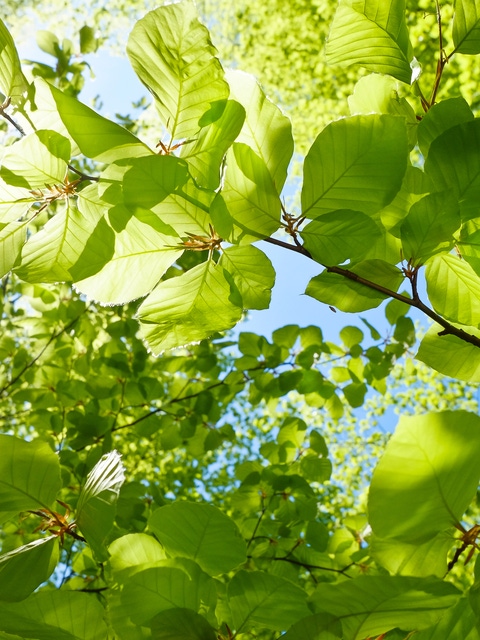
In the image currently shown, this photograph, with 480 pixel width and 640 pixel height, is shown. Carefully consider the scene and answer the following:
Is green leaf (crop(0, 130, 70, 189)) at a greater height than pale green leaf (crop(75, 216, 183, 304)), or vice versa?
green leaf (crop(0, 130, 70, 189))

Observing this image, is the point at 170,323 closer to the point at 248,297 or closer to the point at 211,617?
the point at 248,297

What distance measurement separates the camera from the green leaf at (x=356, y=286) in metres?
0.51

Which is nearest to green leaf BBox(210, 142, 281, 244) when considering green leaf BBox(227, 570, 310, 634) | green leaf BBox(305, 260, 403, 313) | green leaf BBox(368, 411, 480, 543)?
green leaf BBox(305, 260, 403, 313)

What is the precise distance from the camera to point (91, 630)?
441 mm

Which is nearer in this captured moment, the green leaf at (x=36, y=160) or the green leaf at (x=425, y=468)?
the green leaf at (x=425, y=468)

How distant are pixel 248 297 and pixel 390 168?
0.63 feet

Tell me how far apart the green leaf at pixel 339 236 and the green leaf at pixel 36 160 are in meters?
0.24

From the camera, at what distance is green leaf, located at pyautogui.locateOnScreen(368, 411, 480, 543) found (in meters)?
0.34

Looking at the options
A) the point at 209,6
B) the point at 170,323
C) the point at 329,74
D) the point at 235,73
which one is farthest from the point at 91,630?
the point at 209,6

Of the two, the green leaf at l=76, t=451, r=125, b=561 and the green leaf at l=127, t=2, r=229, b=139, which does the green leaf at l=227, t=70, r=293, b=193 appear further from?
the green leaf at l=76, t=451, r=125, b=561

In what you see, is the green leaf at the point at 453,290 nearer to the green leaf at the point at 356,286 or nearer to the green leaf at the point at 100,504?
the green leaf at the point at 356,286

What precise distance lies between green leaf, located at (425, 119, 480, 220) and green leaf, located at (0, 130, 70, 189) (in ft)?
1.09

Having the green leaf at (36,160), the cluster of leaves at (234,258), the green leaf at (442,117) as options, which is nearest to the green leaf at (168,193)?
the cluster of leaves at (234,258)

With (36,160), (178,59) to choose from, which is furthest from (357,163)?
(36,160)
